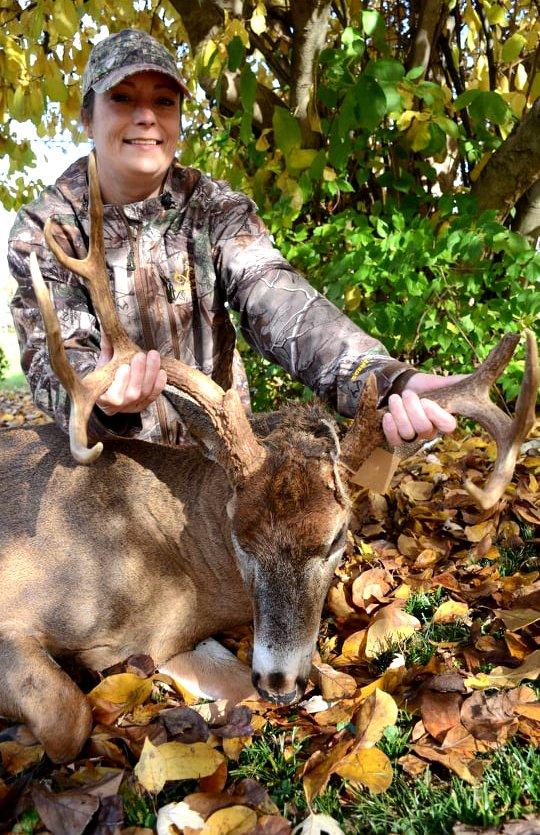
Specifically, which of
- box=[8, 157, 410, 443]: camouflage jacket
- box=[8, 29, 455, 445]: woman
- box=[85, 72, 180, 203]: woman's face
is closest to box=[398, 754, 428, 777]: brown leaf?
box=[8, 29, 455, 445]: woman

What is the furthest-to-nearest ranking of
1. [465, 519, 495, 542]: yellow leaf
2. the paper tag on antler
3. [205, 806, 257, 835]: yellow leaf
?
[465, 519, 495, 542]: yellow leaf
the paper tag on antler
[205, 806, 257, 835]: yellow leaf

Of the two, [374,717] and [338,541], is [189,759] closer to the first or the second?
[374,717]

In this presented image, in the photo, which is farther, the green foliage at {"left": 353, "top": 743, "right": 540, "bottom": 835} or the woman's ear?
the woman's ear

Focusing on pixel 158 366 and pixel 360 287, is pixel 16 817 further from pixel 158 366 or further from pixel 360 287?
pixel 360 287

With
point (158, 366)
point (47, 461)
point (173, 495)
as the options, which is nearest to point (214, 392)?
point (158, 366)

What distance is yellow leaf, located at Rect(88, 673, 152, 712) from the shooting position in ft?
9.68

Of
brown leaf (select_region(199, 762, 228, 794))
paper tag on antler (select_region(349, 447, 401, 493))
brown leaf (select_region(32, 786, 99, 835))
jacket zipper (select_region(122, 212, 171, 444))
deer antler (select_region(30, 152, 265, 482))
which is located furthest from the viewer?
jacket zipper (select_region(122, 212, 171, 444))

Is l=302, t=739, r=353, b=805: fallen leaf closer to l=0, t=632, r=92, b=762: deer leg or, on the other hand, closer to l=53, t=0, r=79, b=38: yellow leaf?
l=0, t=632, r=92, b=762: deer leg

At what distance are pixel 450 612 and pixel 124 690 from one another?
1418 millimetres

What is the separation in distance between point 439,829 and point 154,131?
3.49 m

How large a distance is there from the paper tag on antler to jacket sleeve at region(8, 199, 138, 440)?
137cm

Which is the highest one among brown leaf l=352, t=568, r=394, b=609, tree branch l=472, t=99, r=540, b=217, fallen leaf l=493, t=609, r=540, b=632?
tree branch l=472, t=99, r=540, b=217

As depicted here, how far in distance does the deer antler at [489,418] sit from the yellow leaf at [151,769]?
49.2 inches

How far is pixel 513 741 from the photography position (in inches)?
92.6
